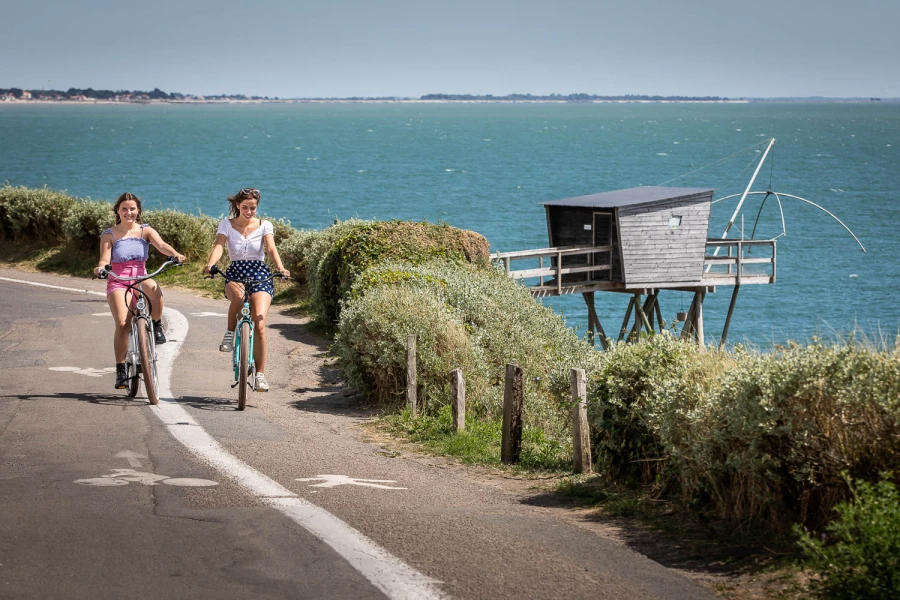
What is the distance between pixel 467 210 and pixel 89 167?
6094cm

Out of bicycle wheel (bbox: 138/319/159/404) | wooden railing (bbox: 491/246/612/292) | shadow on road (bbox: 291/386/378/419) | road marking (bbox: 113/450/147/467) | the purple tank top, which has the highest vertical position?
the purple tank top

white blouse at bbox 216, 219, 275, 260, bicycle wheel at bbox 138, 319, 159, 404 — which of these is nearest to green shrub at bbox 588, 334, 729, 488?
white blouse at bbox 216, 219, 275, 260

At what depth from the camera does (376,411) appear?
1164 cm

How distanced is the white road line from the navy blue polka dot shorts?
1.44 meters

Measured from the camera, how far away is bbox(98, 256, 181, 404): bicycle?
999cm

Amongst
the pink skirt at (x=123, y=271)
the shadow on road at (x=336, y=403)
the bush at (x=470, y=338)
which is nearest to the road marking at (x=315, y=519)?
the pink skirt at (x=123, y=271)

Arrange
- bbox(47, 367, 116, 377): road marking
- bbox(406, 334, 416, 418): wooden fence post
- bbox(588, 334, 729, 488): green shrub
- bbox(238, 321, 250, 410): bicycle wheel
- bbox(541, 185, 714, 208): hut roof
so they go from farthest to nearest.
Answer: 1. bbox(541, 185, 714, 208): hut roof
2. bbox(47, 367, 116, 377): road marking
3. bbox(406, 334, 416, 418): wooden fence post
4. bbox(238, 321, 250, 410): bicycle wheel
5. bbox(588, 334, 729, 488): green shrub

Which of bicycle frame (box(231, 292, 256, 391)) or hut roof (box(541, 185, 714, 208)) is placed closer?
bicycle frame (box(231, 292, 256, 391))

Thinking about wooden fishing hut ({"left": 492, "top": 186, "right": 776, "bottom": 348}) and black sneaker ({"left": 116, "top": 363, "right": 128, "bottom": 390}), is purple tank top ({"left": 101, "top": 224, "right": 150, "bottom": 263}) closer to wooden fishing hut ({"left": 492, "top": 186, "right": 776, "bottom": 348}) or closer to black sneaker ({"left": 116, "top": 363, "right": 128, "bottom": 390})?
black sneaker ({"left": 116, "top": 363, "right": 128, "bottom": 390})

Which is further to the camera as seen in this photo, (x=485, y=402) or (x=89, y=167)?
(x=89, y=167)

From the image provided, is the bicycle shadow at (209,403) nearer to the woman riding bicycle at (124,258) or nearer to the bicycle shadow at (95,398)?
the bicycle shadow at (95,398)

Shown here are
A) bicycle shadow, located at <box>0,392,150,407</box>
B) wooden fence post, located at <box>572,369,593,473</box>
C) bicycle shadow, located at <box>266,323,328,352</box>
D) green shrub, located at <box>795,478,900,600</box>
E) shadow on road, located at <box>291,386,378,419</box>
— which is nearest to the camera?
green shrub, located at <box>795,478,900,600</box>

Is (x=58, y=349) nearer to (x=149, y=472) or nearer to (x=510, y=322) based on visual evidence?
(x=510, y=322)

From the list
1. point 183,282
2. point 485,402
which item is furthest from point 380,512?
point 183,282
